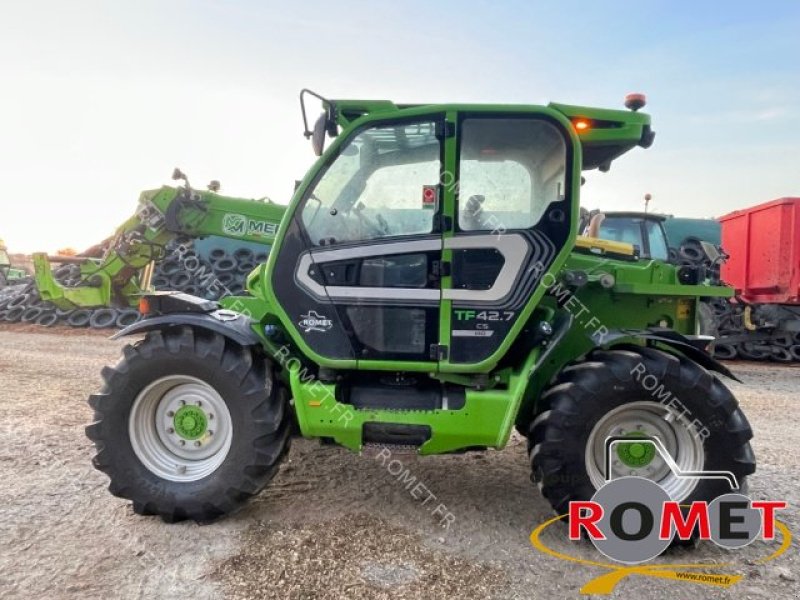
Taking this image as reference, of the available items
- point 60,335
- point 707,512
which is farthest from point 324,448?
point 60,335

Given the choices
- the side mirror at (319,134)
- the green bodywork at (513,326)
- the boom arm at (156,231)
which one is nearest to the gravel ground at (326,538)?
the green bodywork at (513,326)

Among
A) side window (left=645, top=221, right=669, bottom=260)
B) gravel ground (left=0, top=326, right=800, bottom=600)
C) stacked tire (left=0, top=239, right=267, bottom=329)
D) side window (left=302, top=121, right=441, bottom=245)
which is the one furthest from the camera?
stacked tire (left=0, top=239, right=267, bottom=329)

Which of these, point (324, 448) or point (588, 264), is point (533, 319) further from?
point (324, 448)

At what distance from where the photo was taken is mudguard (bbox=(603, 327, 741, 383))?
10.8 feet

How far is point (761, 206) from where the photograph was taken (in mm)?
10914

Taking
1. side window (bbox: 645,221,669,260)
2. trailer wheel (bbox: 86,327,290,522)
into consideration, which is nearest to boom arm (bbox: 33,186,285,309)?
trailer wheel (bbox: 86,327,290,522)

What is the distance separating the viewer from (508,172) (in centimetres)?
345

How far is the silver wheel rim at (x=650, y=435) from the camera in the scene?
3230 mm

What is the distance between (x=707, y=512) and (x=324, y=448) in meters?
2.76

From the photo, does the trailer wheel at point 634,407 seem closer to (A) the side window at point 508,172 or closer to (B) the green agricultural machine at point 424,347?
(B) the green agricultural machine at point 424,347

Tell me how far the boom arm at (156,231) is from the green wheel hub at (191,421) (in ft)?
4.52

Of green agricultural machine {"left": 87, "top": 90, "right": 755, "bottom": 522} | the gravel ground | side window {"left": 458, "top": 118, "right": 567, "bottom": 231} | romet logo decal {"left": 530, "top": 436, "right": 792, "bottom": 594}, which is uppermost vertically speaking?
side window {"left": 458, "top": 118, "right": 567, "bottom": 231}

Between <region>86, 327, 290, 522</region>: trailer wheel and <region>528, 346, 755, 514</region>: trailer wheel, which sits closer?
<region>528, 346, 755, 514</region>: trailer wheel

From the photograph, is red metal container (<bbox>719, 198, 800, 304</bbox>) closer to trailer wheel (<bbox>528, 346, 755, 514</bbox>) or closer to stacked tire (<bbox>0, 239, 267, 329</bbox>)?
trailer wheel (<bbox>528, 346, 755, 514</bbox>)
